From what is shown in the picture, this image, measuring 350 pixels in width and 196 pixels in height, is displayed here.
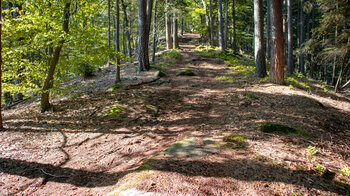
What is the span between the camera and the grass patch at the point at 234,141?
165 inches

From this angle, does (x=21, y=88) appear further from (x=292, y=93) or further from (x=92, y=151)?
(x=292, y=93)

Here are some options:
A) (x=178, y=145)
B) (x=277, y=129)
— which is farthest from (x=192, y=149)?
(x=277, y=129)

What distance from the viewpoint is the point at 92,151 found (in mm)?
5203

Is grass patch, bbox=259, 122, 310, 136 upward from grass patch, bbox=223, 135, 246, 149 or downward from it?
upward

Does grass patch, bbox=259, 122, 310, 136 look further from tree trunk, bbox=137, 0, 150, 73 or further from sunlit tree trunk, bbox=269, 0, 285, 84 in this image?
tree trunk, bbox=137, 0, 150, 73

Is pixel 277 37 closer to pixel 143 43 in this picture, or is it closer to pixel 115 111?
pixel 143 43

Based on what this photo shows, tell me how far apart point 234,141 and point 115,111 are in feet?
15.2

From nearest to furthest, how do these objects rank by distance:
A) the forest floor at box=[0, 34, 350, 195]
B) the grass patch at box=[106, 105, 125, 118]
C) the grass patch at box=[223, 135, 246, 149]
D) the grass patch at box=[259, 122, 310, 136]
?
1. the forest floor at box=[0, 34, 350, 195]
2. the grass patch at box=[223, 135, 246, 149]
3. the grass patch at box=[259, 122, 310, 136]
4. the grass patch at box=[106, 105, 125, 118]

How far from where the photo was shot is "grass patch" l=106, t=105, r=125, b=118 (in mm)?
7105

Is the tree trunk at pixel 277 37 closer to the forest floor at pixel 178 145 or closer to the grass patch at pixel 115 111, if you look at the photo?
the forest floor at pixel 178 145

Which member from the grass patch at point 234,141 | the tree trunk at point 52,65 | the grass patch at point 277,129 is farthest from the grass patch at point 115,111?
the grass patch at point 277,129

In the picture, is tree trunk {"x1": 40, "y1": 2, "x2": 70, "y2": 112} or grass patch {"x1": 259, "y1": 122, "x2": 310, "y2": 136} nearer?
grass patch {"x1": 259, "y1": 122, "x2": 310, "y2": 136}

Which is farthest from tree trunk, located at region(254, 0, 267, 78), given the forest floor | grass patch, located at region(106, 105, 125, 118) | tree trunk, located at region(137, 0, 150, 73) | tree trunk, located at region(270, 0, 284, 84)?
grass patch, located at region(106, 105, 125, 118)

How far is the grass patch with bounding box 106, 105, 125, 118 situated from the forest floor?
6.2 inches
